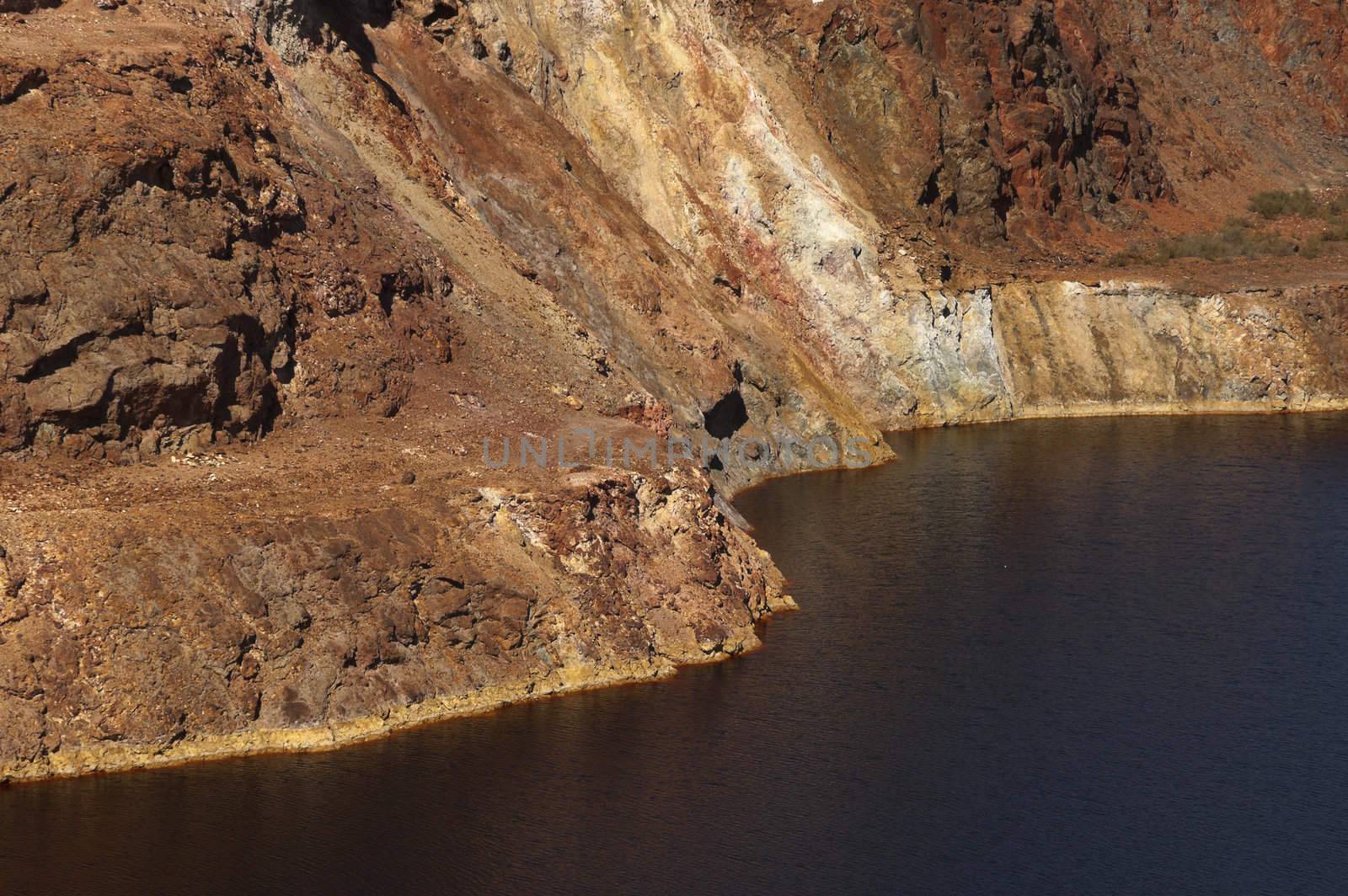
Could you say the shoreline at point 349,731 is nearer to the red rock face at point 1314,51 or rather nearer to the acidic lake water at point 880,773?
the acidic lake water at point 880,773

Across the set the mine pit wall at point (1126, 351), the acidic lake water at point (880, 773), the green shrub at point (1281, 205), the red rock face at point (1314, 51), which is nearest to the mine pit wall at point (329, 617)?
the acidic lake water at point (880, 773)

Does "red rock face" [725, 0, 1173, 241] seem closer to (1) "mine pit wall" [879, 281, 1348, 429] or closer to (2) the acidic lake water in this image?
(1) "mine pit wall" [879, 281, 1348, 429]

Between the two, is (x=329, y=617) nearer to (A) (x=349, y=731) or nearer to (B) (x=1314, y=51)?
(A) (x=349, y=731)

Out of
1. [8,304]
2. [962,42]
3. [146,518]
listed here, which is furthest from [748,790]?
[962,42]

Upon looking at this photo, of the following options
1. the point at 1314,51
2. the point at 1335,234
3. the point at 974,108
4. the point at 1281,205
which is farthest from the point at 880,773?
the point at 1314,51

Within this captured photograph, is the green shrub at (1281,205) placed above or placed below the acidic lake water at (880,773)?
above
